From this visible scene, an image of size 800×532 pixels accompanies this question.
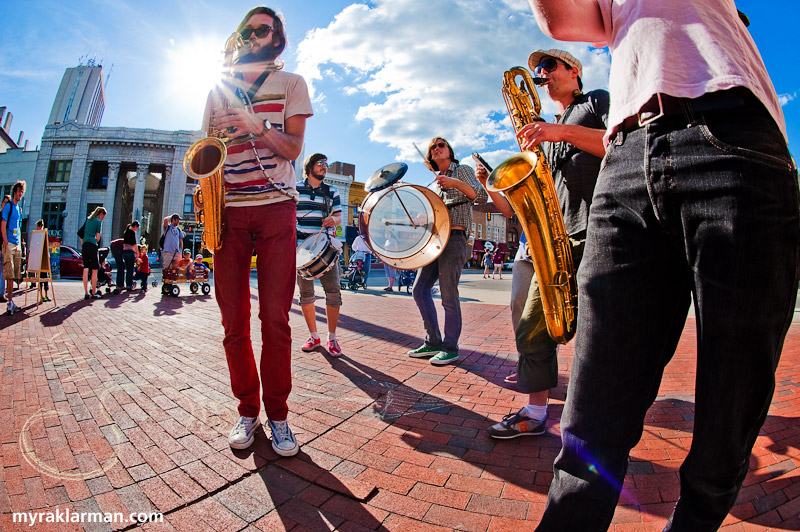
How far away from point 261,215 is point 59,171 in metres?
47.6

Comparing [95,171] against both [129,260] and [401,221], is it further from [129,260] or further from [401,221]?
[401,221]

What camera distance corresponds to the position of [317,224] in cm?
399

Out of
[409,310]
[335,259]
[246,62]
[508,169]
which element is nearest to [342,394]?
[335,259]

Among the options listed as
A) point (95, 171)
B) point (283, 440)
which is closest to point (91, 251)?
point (283, 440)

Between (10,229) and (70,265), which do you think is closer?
(10,229)

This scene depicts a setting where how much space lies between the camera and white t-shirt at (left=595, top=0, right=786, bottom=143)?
92 cm

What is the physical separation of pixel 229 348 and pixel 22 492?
38.4 inches

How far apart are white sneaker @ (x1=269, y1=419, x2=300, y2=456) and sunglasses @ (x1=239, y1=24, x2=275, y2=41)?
2262 millimetres

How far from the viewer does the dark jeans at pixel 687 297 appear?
851 mm

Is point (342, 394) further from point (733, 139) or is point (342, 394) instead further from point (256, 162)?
point (733, 139)

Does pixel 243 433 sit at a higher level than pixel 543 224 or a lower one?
lower

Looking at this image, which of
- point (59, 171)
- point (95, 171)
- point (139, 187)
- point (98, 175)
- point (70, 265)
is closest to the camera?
point (70, 265)

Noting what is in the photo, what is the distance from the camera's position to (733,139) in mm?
875

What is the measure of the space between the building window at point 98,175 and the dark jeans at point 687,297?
4674 centimetres
